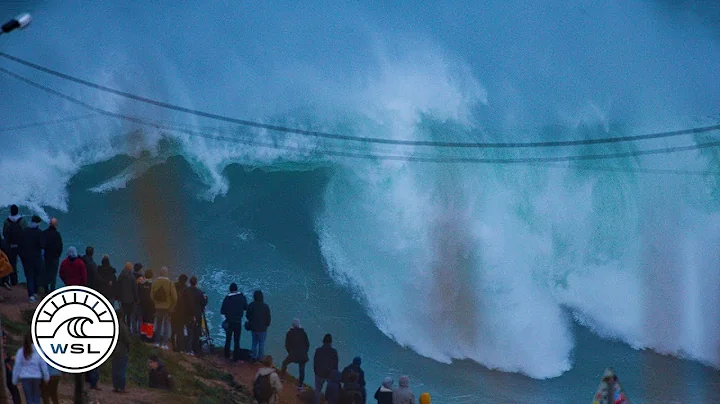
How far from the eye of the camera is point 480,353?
2439 cm

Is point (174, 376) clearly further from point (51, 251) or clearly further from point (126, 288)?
point (51, 251)

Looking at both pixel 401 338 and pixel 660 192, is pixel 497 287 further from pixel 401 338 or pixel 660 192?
pixel 660 192

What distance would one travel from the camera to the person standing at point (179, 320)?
17.5m

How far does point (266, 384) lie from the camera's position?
1596 centimetres

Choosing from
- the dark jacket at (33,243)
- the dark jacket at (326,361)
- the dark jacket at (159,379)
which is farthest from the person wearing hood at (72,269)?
the dark jacket at (326,361)

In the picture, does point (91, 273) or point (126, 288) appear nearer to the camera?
point (91, 273)

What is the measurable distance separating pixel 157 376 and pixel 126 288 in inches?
61.7

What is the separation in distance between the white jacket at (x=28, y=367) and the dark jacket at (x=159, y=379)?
2681mm

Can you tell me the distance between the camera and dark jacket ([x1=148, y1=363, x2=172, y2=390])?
1623 cm

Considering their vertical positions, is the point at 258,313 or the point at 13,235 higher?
the point at 13,235

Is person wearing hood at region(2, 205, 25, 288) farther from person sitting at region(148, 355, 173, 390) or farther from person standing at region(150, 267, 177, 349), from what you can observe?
person sitting at region(148, 355, 173, 390)

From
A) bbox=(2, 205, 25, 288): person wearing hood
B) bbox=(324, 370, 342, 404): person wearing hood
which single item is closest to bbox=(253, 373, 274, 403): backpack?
bbox=(324, 370, 342, 404): person wearing hood

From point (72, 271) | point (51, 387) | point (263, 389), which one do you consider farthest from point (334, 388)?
point (51, 387)

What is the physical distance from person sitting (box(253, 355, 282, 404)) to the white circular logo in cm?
478
